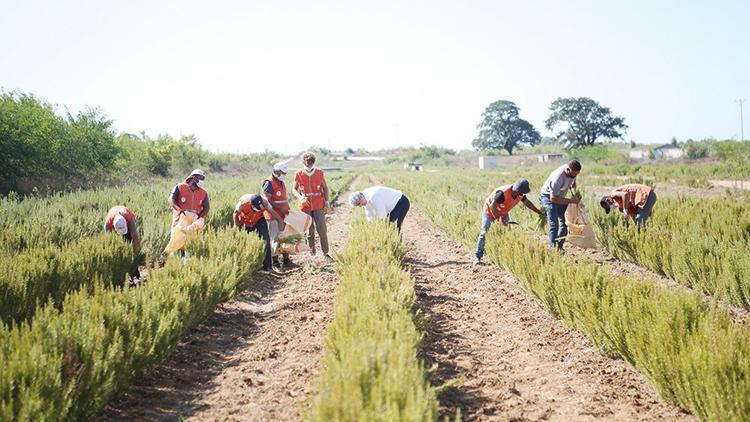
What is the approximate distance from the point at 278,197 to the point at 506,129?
279 ft

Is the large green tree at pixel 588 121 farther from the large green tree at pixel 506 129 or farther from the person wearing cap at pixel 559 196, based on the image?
the person wearing cap at pixel 559 196

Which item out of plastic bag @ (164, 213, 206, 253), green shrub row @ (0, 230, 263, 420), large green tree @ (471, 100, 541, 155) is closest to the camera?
green shrub row @ (0, 230, 263, 420)

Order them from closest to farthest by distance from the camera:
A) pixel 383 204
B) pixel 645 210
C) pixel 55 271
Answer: pixel 55 271
pixel 645 210
pixel 383 204

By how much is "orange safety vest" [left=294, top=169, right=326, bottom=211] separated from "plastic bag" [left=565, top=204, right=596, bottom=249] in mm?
3702

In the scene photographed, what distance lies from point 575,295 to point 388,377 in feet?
8.59

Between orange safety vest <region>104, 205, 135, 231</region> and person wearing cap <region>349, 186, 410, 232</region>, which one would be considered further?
person wearing cap <region>349, 186, 410, 232</region>

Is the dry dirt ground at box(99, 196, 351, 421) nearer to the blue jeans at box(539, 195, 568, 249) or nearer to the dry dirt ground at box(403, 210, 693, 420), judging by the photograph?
the dry dirt ground at box(403, 210, 693, 420)


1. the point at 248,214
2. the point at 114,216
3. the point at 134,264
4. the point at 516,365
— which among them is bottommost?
the point at 516,365

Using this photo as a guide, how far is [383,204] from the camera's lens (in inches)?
334

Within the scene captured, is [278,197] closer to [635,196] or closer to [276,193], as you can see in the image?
[276,193]

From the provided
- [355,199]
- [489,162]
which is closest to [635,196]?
[355,199]

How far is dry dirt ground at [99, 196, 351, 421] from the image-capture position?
3.46 meters

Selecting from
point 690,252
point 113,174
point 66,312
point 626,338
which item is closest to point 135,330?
point 66,312

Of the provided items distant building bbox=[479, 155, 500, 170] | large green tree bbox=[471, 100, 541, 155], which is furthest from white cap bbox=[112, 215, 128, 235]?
large green tree bbox=[471, 100, 541, 155]
